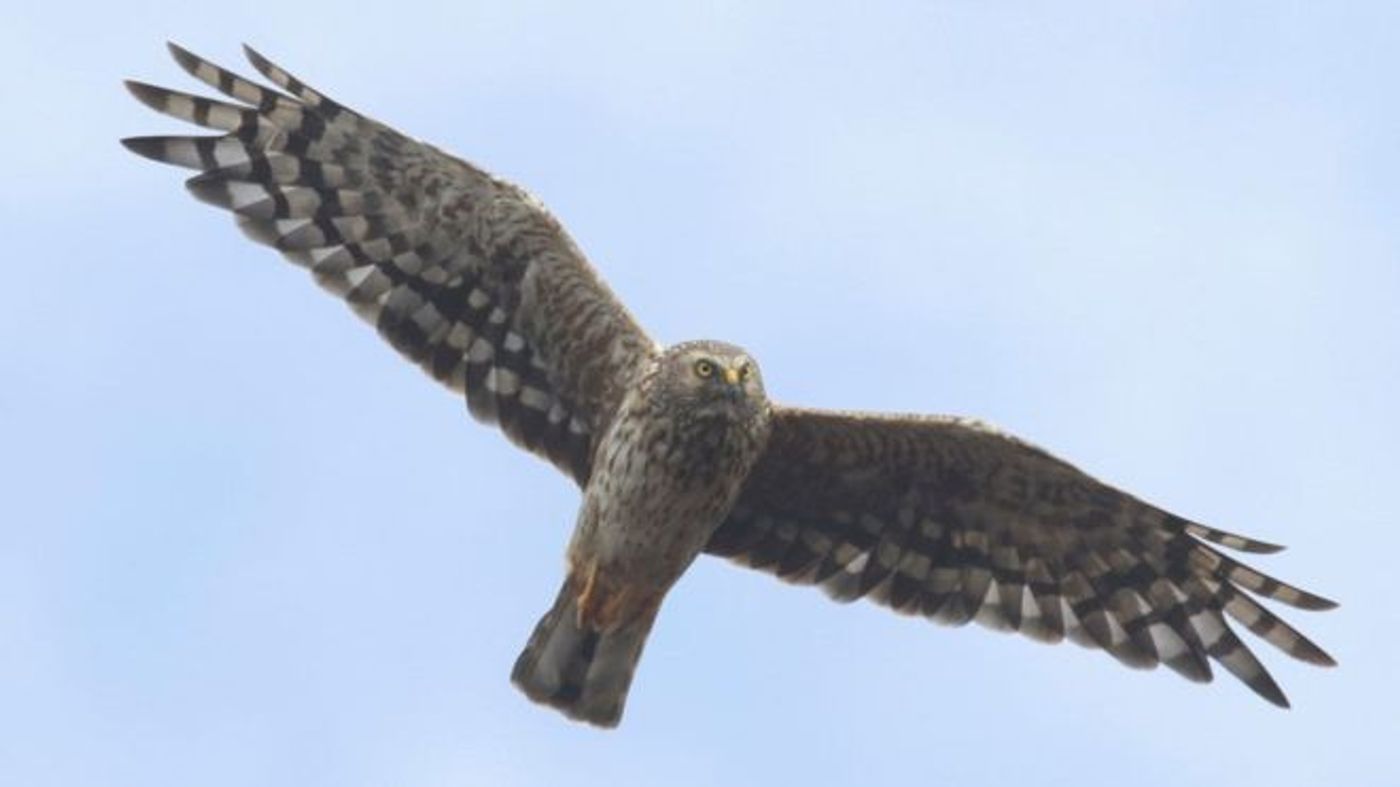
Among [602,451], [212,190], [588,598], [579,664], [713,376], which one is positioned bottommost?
[579,664]

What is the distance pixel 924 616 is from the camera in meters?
13.2

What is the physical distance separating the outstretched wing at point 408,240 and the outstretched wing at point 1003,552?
3.24 ft

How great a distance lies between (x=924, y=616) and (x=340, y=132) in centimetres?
347

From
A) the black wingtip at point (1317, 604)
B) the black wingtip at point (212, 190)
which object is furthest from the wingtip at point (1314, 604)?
the black wingtip at point (212, 190)

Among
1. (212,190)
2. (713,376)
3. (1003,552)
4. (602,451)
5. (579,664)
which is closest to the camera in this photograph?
(713,376)

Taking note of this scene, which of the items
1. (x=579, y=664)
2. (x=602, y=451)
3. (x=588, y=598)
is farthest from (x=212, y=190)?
(x=579, y=664)

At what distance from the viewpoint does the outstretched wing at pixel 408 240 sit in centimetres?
1276

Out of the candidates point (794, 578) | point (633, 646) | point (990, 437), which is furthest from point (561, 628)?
point (990, 437)

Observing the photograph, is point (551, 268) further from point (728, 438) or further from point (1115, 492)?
point (1115, 492)

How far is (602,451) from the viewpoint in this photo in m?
12.3

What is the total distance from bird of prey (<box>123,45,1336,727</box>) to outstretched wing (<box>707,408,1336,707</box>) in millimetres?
10

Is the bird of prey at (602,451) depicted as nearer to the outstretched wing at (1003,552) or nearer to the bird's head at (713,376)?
the outstretched wing at (1003,552)

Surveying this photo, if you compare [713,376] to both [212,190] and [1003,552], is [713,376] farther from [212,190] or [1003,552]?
[212,190]

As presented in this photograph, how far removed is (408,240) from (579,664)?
6.84 feet
